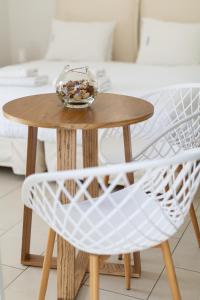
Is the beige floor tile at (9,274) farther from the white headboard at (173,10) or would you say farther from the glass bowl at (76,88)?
the white headboard at (173,10)

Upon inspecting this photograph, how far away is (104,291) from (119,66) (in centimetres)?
212

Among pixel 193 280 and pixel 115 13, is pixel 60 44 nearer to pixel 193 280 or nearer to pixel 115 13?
pixel 115 13

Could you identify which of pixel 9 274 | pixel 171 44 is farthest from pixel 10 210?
pixel 171 44

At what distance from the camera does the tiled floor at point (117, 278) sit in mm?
1552

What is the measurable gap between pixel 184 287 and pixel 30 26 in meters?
3.35

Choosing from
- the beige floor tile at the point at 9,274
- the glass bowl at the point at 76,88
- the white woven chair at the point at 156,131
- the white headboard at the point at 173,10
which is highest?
the white headboard at the point at 173,10

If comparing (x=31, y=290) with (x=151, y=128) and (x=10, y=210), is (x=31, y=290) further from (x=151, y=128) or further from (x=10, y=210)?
(x=151, y=128)

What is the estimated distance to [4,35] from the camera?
418 centimetres

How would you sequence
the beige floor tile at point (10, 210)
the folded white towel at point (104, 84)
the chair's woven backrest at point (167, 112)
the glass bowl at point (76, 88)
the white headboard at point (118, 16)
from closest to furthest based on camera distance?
the glass bowl at point (76, 88) < the chair's woven backrest at point (167, 112) < the beige floor tile at point (10, 210) < the folded white towel at point (104, 84) < the white headboard at point (118, 16)

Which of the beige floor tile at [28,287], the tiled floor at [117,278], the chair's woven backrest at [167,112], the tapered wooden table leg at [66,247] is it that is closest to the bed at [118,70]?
the chair's woven backrest at [167,112]

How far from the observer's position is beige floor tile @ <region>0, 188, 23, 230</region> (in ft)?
6.87

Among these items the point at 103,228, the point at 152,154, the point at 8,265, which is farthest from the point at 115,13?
the point at 103,228

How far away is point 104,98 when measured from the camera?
1639 mm

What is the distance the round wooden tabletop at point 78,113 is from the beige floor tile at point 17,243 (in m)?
0.71
